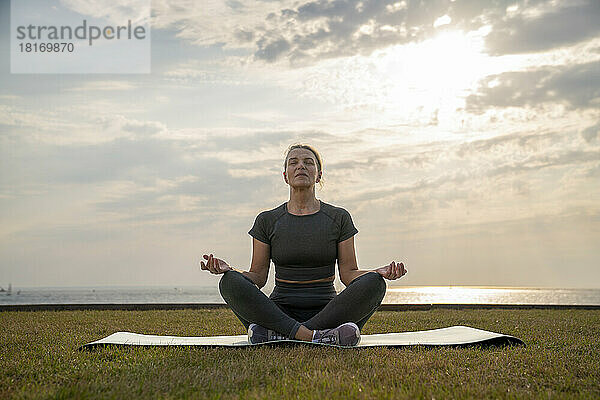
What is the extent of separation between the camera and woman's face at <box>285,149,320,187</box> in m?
4.70

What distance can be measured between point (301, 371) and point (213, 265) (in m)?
1.20

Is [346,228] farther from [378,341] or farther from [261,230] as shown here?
[378,341]

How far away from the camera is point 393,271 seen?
13.1ft

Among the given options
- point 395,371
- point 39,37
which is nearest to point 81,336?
point 395,371

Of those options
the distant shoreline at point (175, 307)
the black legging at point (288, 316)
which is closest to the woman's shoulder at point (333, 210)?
the black legging at point (288, 316)

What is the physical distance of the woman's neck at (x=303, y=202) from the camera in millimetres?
4785

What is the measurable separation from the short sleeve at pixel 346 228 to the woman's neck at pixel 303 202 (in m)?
0.26

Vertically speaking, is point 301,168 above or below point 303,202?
above

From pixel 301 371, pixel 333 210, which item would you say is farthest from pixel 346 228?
pixel 301 371

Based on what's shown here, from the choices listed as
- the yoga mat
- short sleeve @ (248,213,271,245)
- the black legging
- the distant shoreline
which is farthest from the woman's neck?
the distant shoreline

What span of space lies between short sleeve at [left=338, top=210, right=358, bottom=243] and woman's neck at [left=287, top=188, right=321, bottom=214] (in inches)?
10.1

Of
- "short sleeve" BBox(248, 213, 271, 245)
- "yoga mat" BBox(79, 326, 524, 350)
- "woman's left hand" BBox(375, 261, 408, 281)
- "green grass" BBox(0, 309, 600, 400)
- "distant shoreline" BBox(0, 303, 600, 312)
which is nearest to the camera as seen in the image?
"green grass" BBox(0, 309, 600, 400)

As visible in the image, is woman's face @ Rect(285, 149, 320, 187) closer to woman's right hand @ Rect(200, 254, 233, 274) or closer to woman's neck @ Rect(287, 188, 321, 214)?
woman's neck @ Rect(287, 188, 321, 214)

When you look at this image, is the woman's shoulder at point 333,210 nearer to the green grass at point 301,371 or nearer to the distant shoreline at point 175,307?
the green grass at point 301,371
